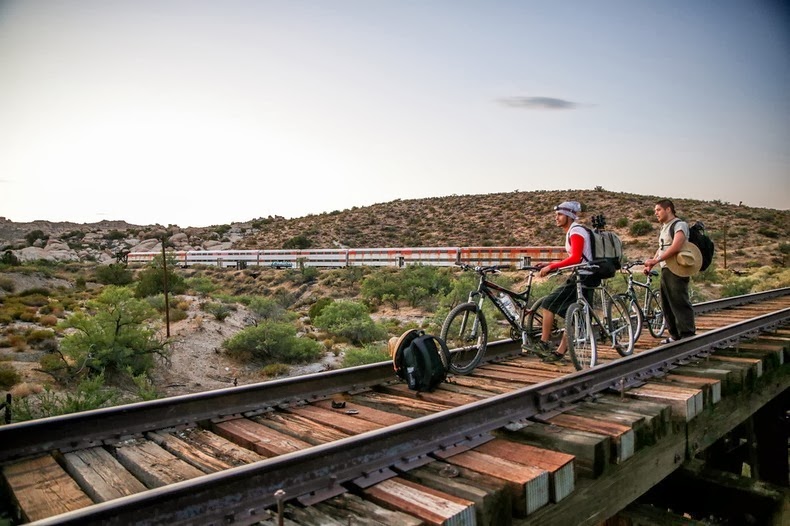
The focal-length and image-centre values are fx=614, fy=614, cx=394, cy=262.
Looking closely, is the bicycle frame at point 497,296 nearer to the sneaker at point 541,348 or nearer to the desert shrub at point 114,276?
the sneaker at point 541,348

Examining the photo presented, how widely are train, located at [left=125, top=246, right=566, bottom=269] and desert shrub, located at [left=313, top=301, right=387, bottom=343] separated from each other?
13.5m

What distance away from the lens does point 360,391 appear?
6078 millimetres

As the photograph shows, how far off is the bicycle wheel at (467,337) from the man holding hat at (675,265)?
272 centimetres

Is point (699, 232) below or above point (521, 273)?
above

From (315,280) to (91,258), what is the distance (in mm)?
45480

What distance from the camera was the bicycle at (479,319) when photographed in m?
6.75

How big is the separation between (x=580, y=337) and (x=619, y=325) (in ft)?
4.43

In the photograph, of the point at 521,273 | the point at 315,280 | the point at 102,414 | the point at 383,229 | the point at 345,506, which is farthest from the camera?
the point at 383,229

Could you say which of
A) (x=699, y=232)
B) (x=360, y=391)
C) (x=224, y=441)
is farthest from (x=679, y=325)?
(x=224, y=441)

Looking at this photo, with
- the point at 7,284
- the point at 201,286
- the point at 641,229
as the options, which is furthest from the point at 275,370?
the point at 641,229

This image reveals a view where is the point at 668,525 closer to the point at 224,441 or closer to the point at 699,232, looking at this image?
the point at 224,441

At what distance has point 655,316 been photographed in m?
9.79

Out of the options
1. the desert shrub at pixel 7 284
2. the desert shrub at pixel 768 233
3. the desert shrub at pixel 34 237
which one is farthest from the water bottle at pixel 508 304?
the desert shrub at pixel 34 237

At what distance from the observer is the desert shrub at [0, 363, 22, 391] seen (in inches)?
400
